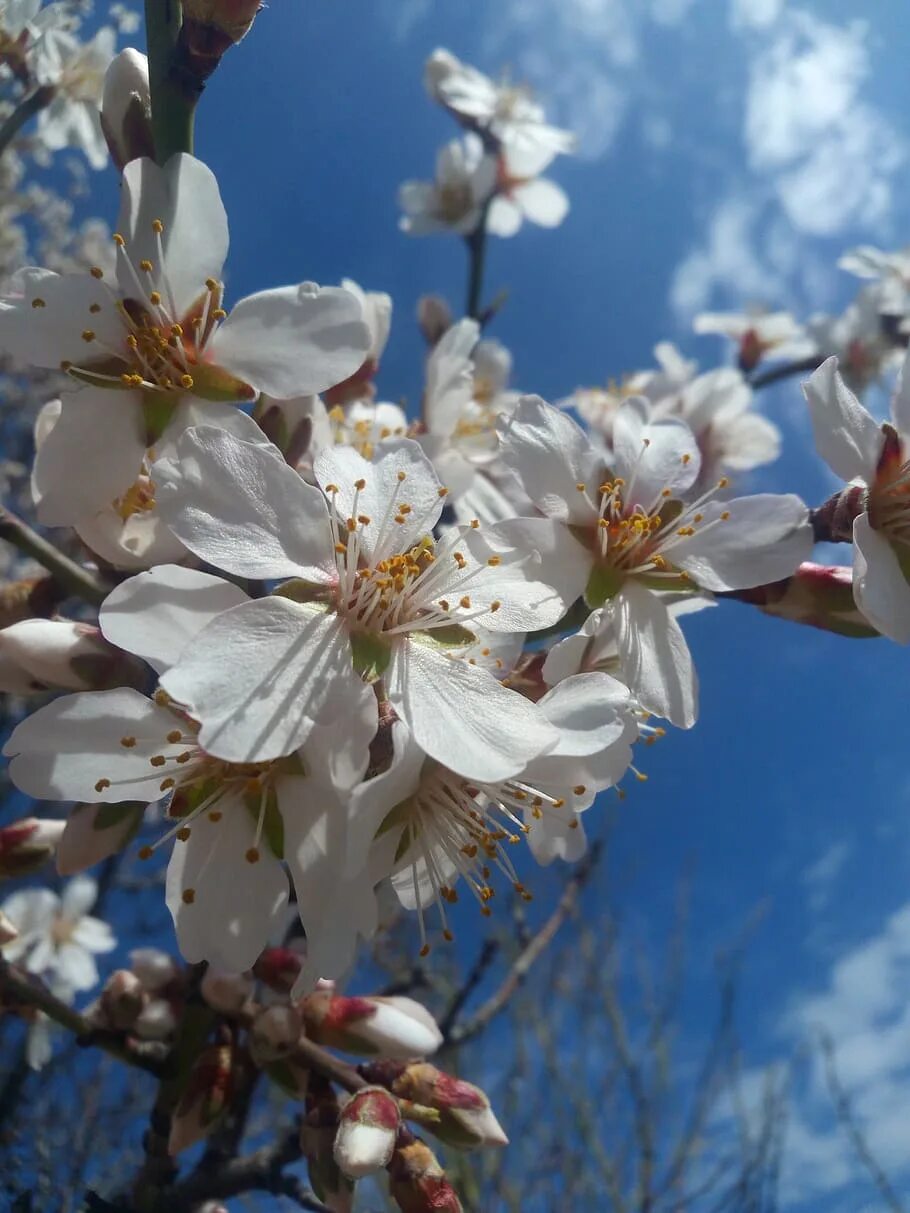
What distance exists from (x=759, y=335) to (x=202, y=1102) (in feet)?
7.99

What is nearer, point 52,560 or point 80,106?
point 52,560

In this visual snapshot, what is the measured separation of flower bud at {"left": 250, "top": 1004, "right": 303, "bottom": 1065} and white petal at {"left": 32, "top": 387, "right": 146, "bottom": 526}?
0.57 meters

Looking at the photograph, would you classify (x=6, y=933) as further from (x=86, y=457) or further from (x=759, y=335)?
(x=759, y=335)

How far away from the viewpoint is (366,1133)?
2.99 feet

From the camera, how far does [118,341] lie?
900 mm

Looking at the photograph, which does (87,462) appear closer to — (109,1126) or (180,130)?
(180,130)

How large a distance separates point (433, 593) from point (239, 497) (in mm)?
191

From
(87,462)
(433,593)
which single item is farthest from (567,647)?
(87,462)

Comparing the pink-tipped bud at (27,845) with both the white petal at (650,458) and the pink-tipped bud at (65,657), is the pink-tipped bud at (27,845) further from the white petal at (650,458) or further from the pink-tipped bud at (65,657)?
Result: the white petal at (650,458)

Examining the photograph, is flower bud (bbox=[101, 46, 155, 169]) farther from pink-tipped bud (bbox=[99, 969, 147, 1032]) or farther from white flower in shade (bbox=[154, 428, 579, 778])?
pink-tipped bud (bbox=[99, 969, 147, 1032])

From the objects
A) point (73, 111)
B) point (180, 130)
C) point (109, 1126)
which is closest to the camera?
point (180, 130)

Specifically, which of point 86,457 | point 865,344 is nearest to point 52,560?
point 86,457

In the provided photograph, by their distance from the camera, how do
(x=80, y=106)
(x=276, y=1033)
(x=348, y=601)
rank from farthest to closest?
(x=80, y=106), (x=276, y=1033), (x=348, y=601)

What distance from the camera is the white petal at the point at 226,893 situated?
806mm
